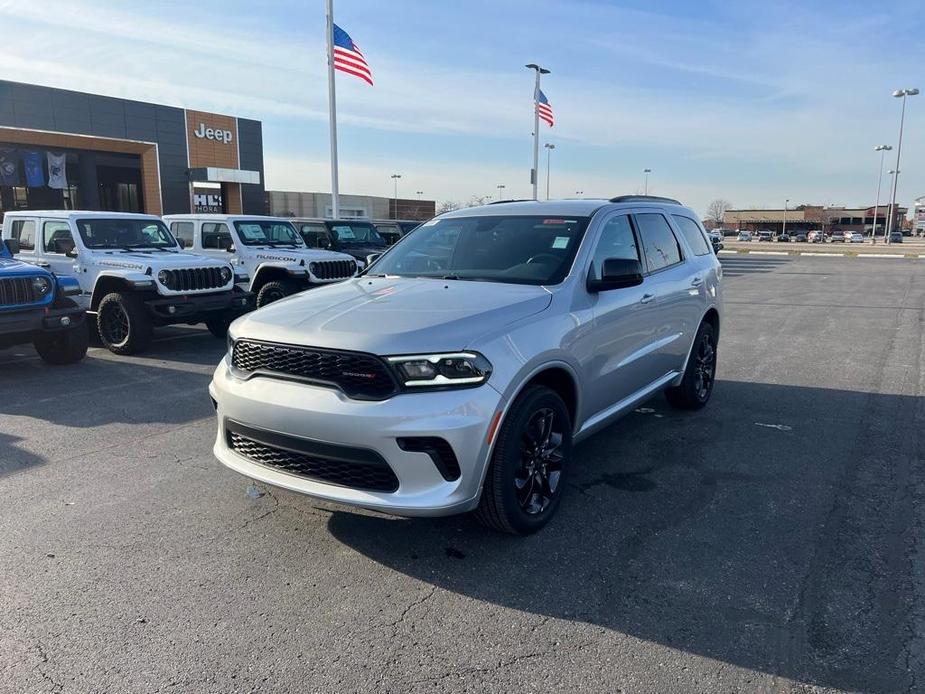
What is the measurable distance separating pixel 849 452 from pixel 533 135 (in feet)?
102

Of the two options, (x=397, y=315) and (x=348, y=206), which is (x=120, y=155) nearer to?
(x=348, y=206)

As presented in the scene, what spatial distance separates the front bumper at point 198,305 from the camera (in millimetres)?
9086

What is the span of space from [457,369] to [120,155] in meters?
34.2

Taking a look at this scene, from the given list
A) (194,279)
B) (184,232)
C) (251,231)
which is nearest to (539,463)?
(194,279)

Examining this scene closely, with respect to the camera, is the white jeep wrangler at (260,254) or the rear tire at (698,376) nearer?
the rear tire at (698,376)

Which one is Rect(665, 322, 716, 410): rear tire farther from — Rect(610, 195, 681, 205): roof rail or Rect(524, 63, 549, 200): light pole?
Rect(524, 63, 549, 200): light pole

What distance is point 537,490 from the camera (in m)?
3.81

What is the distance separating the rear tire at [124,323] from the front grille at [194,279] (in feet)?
1.61

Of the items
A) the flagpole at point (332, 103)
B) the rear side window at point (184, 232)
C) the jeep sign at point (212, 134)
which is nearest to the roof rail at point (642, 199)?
the rear side window at point (184, 232)

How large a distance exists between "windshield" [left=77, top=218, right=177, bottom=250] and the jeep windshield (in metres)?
6.57

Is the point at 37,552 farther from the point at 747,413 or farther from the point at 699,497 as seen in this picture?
the point at 747,413

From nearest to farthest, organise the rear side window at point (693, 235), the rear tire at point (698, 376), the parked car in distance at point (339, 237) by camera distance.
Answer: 1. the rear tire at point (698, 376)
2. the rear side window at point (693, 235)
3. the parked car in distance at point (339, 237)

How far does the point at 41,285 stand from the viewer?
8.00 m

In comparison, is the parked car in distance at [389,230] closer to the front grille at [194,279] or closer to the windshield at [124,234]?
the windshield at [124,234]
